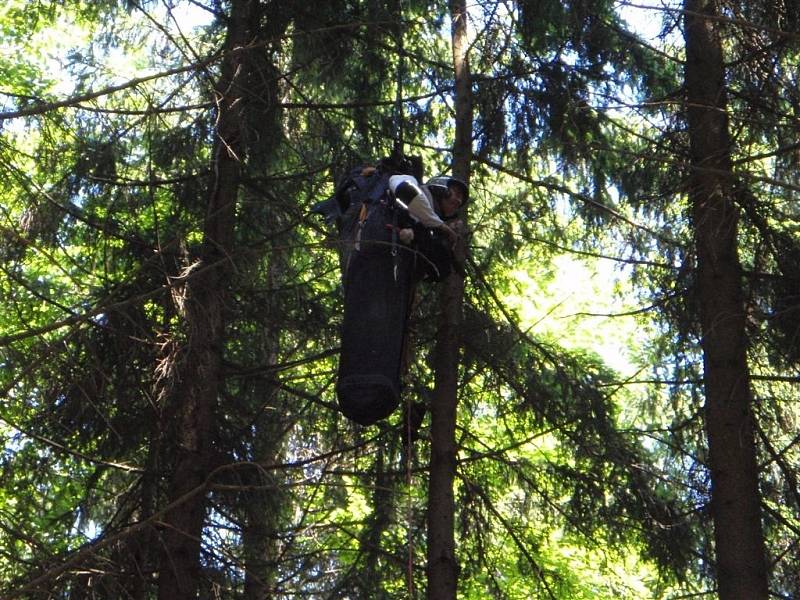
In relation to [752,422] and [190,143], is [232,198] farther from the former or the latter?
[752,422]

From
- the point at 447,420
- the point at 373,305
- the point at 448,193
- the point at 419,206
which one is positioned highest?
the point at 448,193

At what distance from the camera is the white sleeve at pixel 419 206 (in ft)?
17.3

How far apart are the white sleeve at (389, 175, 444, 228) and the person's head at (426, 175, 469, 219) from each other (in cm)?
51

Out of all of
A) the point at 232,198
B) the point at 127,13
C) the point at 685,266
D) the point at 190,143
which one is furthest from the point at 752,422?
the point at 127,13

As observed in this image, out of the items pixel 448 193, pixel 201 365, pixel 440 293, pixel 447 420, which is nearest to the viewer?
pixel 448 193

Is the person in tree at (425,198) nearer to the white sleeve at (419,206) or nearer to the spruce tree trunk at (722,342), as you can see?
the white sleeve at (419,206)

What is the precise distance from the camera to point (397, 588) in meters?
7.59

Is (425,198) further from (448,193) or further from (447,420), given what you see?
(447,420)

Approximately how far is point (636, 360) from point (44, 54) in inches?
393

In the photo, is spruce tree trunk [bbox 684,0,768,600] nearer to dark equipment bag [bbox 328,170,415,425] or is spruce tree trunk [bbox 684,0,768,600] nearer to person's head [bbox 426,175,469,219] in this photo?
person's head [bbox 426,175,469,219]

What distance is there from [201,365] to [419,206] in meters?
1.96

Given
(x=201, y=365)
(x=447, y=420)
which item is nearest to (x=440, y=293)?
(x=447, y=420)

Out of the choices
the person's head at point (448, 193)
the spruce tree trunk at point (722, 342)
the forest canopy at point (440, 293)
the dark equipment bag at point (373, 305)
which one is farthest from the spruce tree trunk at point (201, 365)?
the spruce tree trunk at point (722, 342)

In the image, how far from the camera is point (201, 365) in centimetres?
641
